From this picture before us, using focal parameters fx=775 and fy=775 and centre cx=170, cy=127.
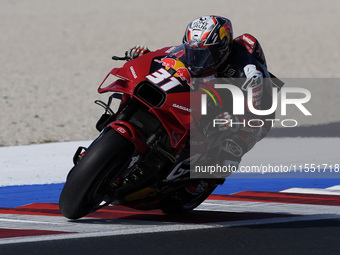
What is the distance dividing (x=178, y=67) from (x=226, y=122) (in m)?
0.57

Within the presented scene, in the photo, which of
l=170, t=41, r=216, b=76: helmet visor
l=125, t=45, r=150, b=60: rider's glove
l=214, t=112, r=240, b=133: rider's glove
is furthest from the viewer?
l=125, t=45, r=150, b=60: rider's glove

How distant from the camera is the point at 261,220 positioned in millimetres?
5738

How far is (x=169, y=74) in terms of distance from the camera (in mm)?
5301

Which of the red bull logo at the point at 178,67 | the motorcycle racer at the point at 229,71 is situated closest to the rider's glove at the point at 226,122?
the motorcycle racer at the point at 229,71

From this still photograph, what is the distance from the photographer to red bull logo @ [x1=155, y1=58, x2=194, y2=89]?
534 cm

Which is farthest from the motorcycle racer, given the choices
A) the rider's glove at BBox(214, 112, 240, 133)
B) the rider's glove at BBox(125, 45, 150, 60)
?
the rider's glove at BBox(125, 45, 150, 60)

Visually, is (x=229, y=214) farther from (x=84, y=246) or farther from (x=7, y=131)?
(x=7, y=131)

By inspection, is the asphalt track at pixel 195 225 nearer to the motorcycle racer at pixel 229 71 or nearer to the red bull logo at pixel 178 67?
the motorcycle racer at pixel 229 71

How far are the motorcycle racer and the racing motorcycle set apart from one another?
11cm

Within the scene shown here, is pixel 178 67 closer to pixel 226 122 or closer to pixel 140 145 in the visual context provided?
pixel 226 122

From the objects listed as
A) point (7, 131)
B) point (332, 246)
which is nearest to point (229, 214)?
point (332, 246)

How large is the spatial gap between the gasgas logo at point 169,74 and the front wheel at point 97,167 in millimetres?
460

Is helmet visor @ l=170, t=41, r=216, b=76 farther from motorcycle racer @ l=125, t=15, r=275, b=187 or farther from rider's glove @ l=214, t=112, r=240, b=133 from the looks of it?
rider's glove @ l=214, t=112, r=240, b=133

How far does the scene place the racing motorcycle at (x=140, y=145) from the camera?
4973 millimetres
